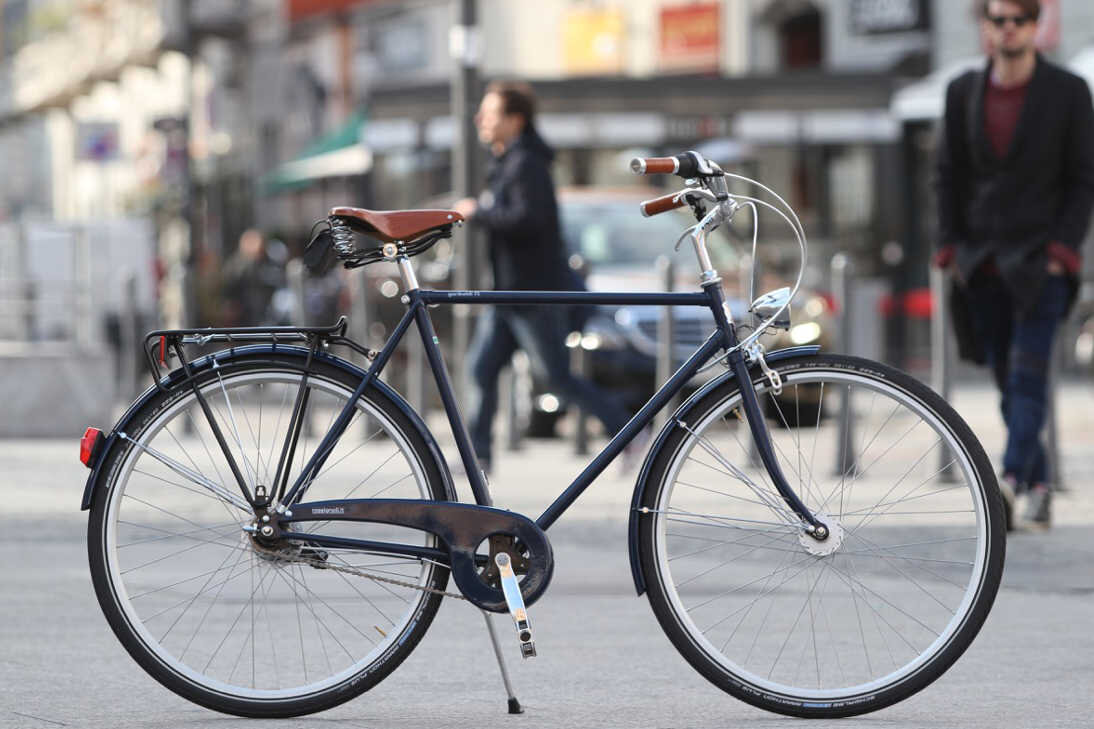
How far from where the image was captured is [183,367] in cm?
468

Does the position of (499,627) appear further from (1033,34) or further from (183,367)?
(1033,34)

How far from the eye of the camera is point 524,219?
10023 mm

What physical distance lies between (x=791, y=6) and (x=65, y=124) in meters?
38.0

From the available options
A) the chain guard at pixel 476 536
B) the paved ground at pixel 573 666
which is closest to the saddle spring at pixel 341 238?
the chain guard at pixel 476 536

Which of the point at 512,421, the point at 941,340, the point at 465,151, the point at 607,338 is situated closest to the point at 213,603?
the point at 941,340

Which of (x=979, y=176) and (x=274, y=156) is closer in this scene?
(x=979, y=176)

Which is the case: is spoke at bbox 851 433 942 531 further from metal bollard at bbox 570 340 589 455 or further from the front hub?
metal bollard at bbox 570 340 589 455

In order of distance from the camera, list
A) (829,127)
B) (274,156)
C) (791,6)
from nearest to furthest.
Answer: (829,127)
(791,6)
(274,156)

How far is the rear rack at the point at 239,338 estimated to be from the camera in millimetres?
4668

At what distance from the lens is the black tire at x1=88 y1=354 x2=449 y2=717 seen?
15.3ft

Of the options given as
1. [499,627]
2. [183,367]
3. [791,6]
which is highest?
[791,6]

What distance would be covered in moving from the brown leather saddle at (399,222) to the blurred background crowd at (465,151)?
4.73 meters

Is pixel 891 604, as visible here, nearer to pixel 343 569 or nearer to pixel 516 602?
pixel 516 602

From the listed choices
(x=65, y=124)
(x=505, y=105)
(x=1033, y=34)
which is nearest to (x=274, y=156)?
(x=65, y=124)
